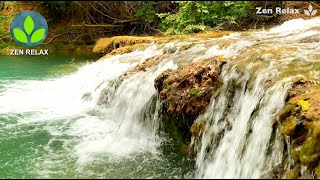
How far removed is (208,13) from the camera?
13359mm

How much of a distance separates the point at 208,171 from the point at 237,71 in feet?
4.92

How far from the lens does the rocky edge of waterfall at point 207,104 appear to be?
3.68 m

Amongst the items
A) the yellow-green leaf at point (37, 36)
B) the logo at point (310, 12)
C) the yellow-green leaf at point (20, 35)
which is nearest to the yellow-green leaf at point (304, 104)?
the logo at point (310, 12)

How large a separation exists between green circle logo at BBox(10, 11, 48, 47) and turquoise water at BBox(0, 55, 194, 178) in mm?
7089

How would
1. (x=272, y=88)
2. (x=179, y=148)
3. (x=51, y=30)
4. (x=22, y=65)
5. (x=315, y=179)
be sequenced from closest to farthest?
(x=315, y=179)
(x=272, y=88)
(x=179, y=148)
(x=22, y=65)
(x=51, y=30)

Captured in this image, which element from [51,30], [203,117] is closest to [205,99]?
[203,117]

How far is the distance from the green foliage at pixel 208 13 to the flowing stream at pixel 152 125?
15.8 feet

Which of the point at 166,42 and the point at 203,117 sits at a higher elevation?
the point at 166,42

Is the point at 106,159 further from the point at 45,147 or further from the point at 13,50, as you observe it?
the point at 13,50

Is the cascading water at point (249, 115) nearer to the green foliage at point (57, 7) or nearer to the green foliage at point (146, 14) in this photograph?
the green foliage at point (146, 14)

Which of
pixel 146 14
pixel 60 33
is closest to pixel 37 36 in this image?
pixel 60 33

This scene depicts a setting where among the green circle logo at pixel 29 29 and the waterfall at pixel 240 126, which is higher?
the green circle logo at pixel 29 29

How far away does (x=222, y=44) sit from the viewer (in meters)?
7.71

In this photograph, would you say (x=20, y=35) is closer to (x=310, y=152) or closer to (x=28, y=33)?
(x=28, y=33)
